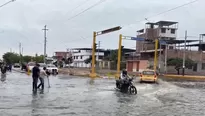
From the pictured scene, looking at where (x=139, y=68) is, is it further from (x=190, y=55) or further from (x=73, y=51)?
(x=73, y=51)

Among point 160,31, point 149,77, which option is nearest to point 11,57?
point 160,31

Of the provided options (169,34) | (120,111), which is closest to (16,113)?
(120,111)

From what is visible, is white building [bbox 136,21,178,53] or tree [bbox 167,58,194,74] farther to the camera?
white building [bbox 136,21,178,53]

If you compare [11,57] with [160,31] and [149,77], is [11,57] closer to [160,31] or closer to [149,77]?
[160,31]

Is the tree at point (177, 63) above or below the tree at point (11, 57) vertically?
below

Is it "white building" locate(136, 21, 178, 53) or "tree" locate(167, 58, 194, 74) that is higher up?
"white building" locate(136, 21, 178, 53)

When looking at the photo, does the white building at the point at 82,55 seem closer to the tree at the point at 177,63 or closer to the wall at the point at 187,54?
the wall at the point at 187,54

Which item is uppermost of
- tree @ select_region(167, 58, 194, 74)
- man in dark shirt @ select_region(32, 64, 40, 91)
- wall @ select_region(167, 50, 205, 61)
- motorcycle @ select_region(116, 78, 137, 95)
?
wall @ select_region(167, 50, 205, 61)

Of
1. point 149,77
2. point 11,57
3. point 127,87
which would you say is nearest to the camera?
point 127,87

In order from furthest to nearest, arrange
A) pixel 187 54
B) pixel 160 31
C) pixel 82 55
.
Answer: pixel 82 55 < pixel 160 31 < pixel 187 54

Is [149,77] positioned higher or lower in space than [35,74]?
lower

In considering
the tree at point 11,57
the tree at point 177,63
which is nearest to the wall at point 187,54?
the tree at point 177,63

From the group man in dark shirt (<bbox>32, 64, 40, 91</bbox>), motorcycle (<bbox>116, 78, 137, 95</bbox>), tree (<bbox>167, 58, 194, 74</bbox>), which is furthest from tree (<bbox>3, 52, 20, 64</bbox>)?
A: man in dark shirt (<bbox>32, 64, 40, 91</bbox>)

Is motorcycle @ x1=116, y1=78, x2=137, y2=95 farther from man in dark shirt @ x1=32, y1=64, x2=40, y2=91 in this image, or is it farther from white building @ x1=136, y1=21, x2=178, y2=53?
white building @ x1=136, y1=21, x2=178, y2=53
